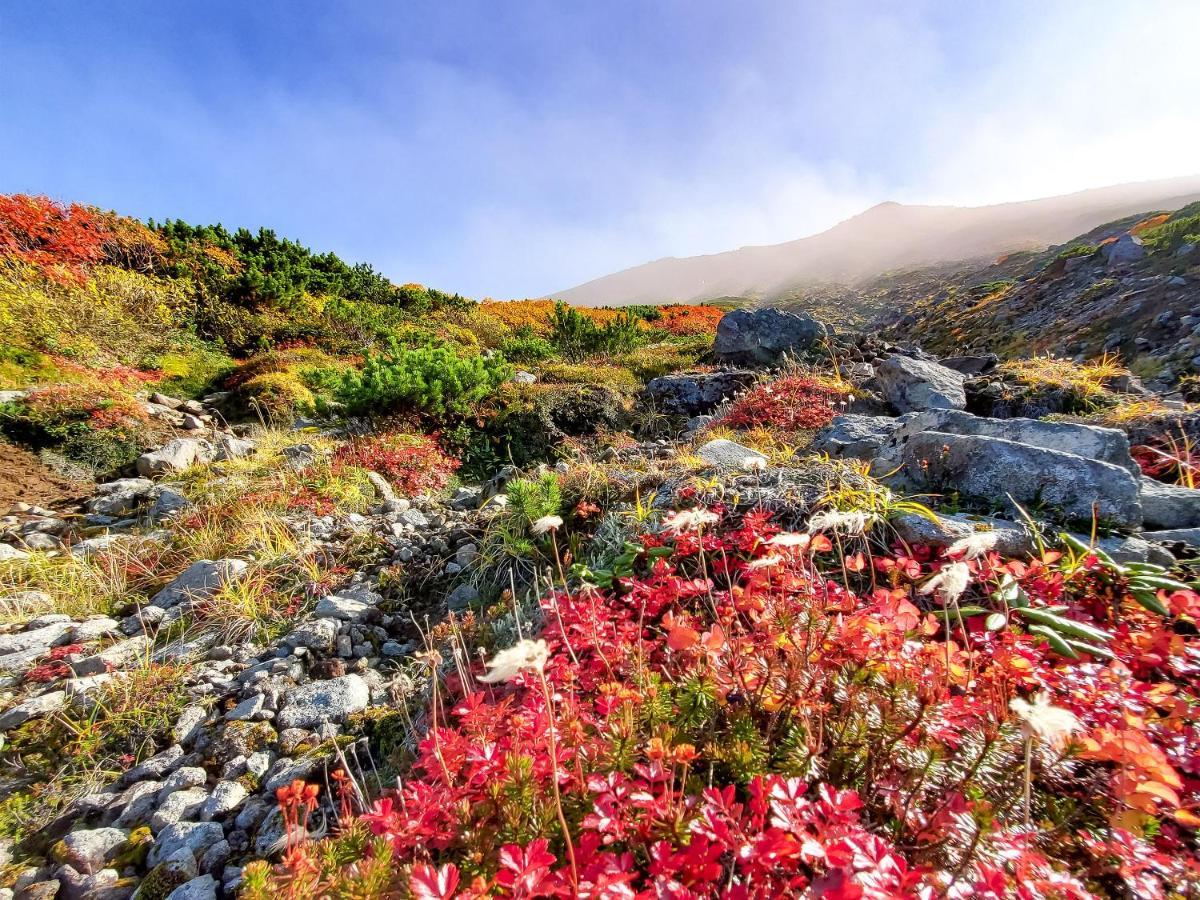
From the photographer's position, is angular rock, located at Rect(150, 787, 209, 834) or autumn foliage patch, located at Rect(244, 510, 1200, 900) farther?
angular rock, located at Rect(150, 787, 209, 834)

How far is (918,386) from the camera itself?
6258 mm

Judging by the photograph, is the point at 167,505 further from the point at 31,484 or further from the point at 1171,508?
the point at 1171,508

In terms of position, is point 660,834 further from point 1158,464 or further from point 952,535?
point 1158,464

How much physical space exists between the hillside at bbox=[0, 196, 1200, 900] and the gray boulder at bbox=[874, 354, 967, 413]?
0.06 meters

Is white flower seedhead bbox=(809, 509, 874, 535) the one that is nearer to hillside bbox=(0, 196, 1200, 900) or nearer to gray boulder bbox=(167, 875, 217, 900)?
hillside bbox=(0, 196, 1200, 900)

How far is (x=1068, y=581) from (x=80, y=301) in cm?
1604

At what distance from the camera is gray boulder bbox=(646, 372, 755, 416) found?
8.55 m

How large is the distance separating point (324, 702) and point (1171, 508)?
5.13 metres

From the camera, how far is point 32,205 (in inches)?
492

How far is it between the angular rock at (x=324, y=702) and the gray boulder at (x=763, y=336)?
10.1 metres

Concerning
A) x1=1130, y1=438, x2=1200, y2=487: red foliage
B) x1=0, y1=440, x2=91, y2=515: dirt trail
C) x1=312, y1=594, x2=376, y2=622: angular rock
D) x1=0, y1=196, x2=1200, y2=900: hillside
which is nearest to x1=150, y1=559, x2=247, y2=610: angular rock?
x1=0, y1=196, x2=1200, y2=900: hillside

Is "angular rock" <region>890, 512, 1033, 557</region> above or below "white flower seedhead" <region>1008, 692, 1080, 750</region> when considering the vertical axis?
below

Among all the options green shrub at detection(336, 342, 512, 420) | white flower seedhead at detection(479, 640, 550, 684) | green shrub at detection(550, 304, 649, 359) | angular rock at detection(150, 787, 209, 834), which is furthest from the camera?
green shrub at detection(550, 304, 649, 359)

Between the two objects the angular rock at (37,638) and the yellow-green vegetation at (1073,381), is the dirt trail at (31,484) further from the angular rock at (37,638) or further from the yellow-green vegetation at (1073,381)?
the yellow-green vegetation at (1073,381)
